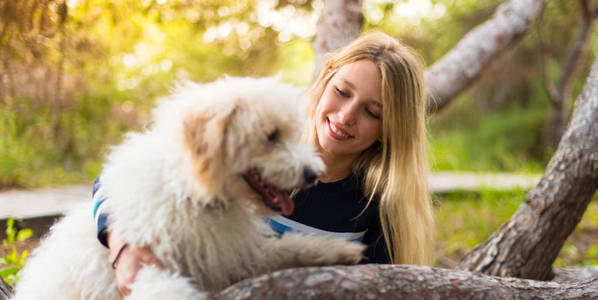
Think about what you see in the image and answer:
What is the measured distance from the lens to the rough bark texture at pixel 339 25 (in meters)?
4.25

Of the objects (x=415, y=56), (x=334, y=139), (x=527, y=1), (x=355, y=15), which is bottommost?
(x=334, y=139)

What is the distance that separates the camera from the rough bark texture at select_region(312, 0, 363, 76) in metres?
4.25

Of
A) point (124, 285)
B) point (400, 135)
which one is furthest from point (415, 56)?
point (124, 285)

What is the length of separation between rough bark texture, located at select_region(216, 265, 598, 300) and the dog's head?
0.94 feet

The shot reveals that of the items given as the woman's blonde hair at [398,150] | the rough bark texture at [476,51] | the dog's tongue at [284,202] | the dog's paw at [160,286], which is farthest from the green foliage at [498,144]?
the dog's paw at [160,286]

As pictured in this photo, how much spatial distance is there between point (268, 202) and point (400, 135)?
1.27 metres

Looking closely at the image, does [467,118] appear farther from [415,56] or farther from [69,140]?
[415,56]

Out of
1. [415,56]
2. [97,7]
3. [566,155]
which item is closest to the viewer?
[415,56]

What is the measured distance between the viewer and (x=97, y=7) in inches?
178

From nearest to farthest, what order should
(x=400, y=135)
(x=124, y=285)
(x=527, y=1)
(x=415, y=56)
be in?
(x=124, y=285), (x=400, y=135), (x=415, y=56), (x=527, y=1)

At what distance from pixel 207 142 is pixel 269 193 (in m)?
0.30

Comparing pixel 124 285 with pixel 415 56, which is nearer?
pixel 124 285

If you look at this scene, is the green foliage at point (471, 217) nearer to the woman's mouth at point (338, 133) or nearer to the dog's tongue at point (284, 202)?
the woman's mouth at point (338, 133)

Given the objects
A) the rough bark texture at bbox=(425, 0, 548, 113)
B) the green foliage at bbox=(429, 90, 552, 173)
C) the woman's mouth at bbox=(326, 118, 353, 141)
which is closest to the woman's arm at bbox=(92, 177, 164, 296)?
the woman's mouth at bbox=(326, 118, 353, 141)
